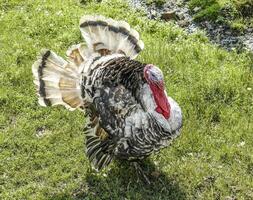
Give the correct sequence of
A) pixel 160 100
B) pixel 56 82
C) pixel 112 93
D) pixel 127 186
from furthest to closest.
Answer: pixel 56 82 < pixel 127 186 < pixel 112 93 < pixel 160 100

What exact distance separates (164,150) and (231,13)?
412 cm

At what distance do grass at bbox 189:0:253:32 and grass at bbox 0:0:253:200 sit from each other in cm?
67

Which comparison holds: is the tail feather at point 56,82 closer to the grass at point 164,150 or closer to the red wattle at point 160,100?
the grass at point 164,150

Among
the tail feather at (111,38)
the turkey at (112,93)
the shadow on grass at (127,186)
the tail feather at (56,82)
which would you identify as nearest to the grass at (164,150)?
the shadow on grass at (127,186)

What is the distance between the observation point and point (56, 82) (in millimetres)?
8898

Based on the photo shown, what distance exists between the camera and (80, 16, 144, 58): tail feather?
29.9 ft

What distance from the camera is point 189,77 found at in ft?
34.0

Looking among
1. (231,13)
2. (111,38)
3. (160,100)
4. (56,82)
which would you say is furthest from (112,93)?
(231,13)

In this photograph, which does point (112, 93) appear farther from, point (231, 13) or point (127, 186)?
point (231, 13)

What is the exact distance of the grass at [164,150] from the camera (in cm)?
848

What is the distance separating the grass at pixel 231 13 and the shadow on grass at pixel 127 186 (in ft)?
13.8

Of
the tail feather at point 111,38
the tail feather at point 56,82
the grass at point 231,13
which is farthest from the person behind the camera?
the grass at point 231,13

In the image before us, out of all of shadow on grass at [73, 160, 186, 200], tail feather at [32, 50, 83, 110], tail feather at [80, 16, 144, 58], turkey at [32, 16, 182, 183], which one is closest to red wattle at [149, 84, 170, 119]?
turkey at [32, 16, 182, 183]

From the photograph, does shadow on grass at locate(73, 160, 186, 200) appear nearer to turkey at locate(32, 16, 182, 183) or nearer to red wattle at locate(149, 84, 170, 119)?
turkey at locate(32, 16, 182, 183)
